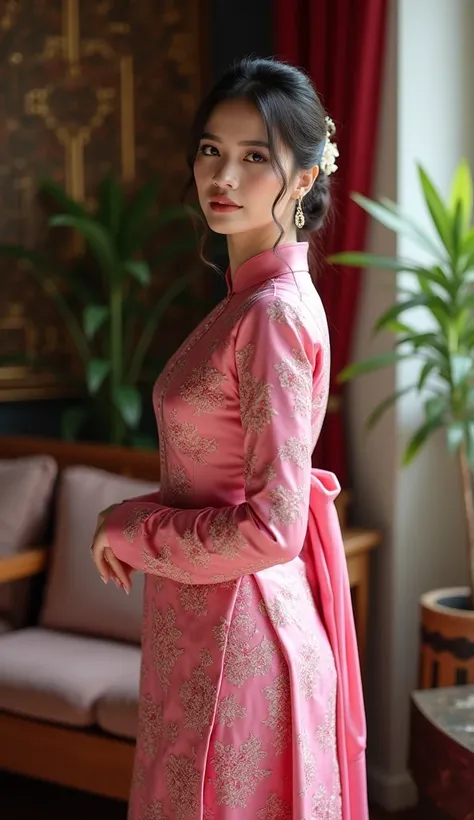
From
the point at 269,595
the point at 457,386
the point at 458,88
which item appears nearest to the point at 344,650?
the point at 269,595

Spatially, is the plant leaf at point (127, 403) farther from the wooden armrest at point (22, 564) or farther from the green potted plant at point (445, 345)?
the green potted plant at point (445, 345)

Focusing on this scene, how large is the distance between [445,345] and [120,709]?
3.71 ft

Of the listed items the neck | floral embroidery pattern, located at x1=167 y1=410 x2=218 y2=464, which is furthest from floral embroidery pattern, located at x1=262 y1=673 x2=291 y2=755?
the neck

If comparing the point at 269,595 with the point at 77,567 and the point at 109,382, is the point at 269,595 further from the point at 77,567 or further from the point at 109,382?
the point at 109,382

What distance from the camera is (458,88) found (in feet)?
9.53

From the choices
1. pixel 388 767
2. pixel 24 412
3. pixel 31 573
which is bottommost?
pixel 388 767

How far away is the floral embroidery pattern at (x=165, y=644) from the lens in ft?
4.90

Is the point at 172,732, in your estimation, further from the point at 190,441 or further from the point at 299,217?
the point at 299,217

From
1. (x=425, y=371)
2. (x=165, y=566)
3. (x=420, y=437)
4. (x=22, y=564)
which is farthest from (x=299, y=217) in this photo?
(x=22, y=564)

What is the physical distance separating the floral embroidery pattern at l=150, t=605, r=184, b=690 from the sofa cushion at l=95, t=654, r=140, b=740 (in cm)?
101

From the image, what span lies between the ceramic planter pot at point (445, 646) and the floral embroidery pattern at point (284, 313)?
141 cm

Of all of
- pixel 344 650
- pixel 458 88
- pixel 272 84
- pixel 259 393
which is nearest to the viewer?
pixel 259 393

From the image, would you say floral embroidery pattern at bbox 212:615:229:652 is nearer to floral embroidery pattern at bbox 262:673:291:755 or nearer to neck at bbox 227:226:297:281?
floral embroidery pattern at bbox 262:673:291:755

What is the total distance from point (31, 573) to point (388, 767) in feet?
3.55
